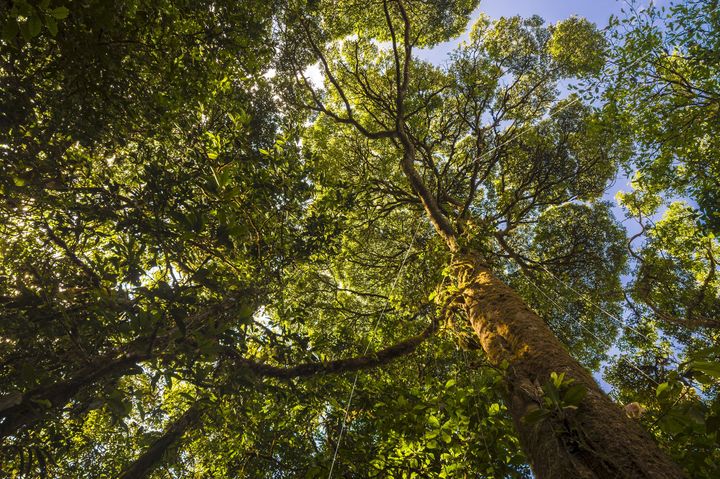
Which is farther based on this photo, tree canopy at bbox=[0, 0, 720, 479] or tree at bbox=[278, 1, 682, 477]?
tree at bbox=[278, 1, 682, 477]

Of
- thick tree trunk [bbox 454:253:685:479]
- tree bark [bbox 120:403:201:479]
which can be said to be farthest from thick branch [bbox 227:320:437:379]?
thick tree trunk [bbox 454:253:685:479]

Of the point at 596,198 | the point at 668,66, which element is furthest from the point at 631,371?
the point at 668,66

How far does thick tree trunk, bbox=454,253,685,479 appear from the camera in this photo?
183cm

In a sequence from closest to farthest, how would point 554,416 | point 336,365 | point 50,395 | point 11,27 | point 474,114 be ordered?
point 11,27
point 554,416
point 50,395
point 336,365
point 474,114

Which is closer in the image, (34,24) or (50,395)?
(34,24)

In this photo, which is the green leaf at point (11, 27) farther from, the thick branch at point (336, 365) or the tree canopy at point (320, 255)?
the thick branch at point (336, 365)

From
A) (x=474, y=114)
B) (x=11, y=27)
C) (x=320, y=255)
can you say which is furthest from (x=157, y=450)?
(x=474, y=114)

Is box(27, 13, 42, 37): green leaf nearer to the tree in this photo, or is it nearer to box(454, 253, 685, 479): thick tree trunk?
box(454, 253, 685, 479): thick tree trunk

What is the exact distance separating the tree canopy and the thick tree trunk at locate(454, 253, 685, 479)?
0.8 inches

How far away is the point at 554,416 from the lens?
6.48ft

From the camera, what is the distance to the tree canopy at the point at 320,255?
8.64ft

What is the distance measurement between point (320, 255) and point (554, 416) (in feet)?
11.5

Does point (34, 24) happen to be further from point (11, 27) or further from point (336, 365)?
point (336, 365)

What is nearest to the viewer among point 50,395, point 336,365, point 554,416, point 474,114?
point 554,416
